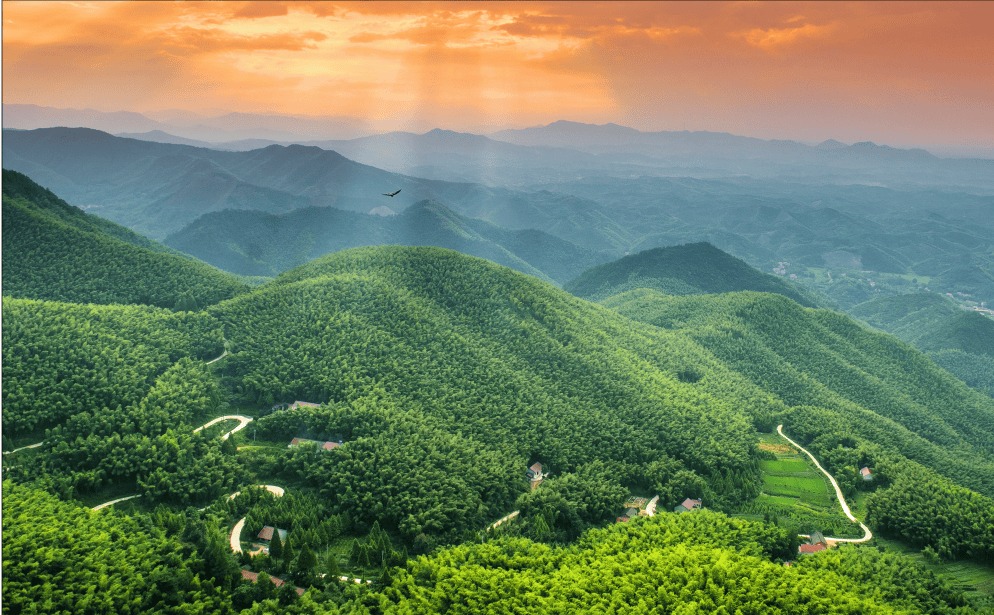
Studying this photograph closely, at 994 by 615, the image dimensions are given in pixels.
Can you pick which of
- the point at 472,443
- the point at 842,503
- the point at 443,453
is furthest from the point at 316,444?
the point at 842,503

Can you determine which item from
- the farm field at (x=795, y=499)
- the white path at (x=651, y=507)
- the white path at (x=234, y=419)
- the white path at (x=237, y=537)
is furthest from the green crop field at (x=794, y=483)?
the white path at (x=234, y=419)

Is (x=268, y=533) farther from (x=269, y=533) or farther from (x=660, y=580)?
(x=660, y=580)

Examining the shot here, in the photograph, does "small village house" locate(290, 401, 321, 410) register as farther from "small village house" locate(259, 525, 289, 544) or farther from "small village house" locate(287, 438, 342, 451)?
"small village house" locate(259, 525, 289, 544)

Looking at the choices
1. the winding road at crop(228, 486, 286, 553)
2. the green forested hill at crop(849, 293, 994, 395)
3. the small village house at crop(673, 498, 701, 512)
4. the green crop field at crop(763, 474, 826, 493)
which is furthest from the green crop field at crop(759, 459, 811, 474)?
the green forested hill at crop(849, 293, 994, 395)

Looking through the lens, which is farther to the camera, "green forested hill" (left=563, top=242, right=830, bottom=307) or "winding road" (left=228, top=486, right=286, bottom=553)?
"green forested hill" (left=563, top=242, right=830, bottom=307)

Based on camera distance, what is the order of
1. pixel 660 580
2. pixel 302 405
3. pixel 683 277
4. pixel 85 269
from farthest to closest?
pixel 683 277
pixel 85 269
pixel 302 405
pixel 660 580

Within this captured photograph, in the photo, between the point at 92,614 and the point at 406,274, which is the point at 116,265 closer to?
the point at 406,274
